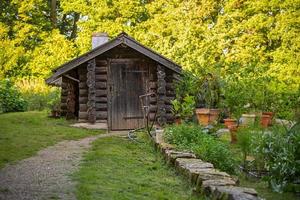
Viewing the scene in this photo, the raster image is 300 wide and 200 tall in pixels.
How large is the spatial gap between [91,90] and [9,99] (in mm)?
8247

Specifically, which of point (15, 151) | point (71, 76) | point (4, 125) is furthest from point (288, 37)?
point (15, 151)

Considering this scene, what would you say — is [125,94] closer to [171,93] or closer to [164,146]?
[171,93]

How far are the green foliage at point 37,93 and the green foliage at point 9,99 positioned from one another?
0.93m

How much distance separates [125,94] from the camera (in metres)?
16.0

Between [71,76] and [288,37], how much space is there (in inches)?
472

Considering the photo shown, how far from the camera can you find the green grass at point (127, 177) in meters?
6.18

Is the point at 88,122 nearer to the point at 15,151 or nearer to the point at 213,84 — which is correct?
the point at 213,84

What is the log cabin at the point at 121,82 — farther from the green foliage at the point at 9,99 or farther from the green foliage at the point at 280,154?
the green foliage at the point at 280,154

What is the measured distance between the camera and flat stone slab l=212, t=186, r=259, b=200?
4.93m

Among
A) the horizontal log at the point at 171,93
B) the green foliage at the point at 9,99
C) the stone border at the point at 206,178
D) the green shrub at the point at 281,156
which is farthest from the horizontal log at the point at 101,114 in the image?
the green shrub at the point at 281,156

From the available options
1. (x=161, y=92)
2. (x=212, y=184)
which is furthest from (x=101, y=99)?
(x=212, y=184)

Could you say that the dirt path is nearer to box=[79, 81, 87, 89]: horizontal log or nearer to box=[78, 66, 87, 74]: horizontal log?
box=[79, 81, 87, 89]: horizontal log

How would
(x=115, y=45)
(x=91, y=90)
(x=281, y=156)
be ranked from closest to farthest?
1. (x=281, y=156)
2. (x=115, y=45)
3. (x=91, y=90)

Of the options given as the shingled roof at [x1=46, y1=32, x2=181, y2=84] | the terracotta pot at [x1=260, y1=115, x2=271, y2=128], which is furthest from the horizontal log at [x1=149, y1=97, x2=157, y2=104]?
the terracotta pot at [x1=260, y1=115, x2=271, y2=128]
